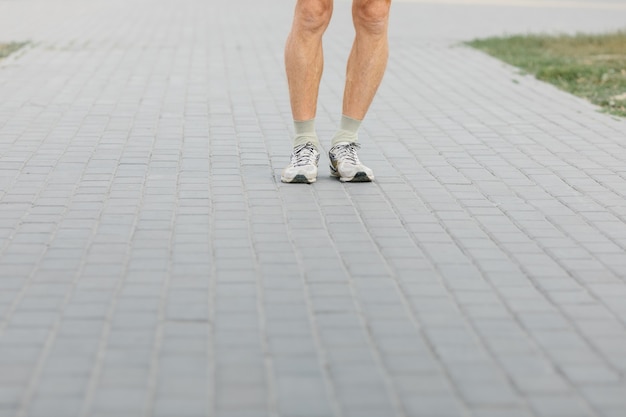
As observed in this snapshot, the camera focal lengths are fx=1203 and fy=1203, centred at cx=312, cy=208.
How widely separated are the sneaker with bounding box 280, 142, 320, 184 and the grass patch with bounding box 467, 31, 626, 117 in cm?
321

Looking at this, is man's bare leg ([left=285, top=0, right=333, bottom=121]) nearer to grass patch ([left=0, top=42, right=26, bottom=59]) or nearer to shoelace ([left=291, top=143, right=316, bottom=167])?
shoelace ([left=291, top=143, right=316, bottom=167])

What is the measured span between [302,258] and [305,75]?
171 centimetres

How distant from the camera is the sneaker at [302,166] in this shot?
235 inches

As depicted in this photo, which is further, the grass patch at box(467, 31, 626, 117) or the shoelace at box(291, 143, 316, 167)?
the grass patch at box(467, 31, 626, 117)

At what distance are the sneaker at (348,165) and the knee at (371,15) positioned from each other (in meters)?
0.59

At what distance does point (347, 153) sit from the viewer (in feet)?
19.9

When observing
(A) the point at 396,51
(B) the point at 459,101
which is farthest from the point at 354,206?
(A) the point at 396,51

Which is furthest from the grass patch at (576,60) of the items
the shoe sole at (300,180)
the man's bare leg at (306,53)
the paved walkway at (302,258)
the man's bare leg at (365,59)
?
the shoe sole at (300,180)

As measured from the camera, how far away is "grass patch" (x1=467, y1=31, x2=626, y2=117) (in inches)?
373

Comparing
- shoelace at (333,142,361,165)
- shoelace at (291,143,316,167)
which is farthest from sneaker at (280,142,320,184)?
shoelace at (333,142,361,165)

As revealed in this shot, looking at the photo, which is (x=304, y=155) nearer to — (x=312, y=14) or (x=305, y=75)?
(x=305, y=75)

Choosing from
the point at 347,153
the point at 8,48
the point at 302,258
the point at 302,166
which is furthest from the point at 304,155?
Result: the point at 8,48

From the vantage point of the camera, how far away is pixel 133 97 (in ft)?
28.8

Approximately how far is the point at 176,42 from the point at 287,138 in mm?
5670
